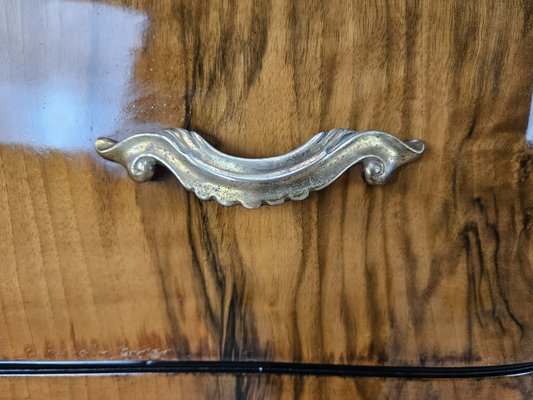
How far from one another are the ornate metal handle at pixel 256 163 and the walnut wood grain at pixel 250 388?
0.39ft

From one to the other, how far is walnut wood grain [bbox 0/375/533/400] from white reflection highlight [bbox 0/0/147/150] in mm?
138

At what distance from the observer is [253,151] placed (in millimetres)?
255

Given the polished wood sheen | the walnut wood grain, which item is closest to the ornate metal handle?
the polished wood sheen

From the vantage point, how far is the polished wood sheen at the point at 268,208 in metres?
0.24

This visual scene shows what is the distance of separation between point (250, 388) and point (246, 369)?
12 mm

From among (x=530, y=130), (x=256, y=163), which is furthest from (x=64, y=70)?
(x=530, y=130)

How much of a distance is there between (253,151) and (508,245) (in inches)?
5.5

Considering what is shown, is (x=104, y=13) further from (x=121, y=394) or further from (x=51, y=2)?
(x=121, y=394)

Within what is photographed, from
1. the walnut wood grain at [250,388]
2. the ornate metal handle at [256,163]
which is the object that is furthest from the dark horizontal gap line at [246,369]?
the ornate metal handle at [256,163]

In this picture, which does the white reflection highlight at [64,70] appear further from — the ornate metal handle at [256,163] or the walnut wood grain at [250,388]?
the walnut wood grain at [250,388]

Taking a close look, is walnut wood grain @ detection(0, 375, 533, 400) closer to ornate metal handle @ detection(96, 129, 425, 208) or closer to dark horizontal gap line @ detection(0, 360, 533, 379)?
dark horizontal gap line @ detection(0, 360, 533, 379)

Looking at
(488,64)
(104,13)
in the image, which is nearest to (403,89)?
(488,64)

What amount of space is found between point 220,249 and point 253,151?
55mm

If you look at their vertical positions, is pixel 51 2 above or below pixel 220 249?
above
